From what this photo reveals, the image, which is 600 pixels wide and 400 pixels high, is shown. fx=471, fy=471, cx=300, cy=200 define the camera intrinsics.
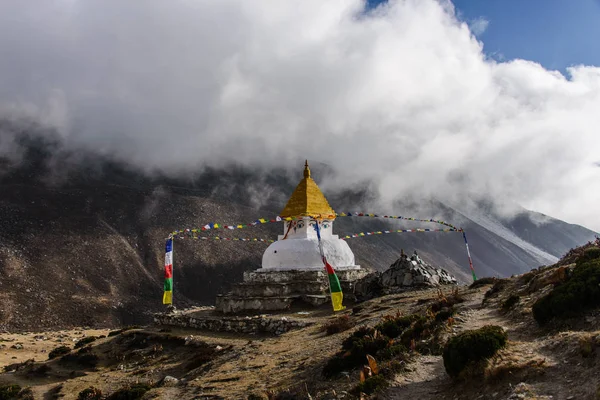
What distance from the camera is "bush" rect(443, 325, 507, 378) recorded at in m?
8.79

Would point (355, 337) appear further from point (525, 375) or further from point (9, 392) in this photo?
point (9, 392)

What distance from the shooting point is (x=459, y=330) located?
11.7 metres

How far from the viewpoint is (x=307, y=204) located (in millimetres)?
29156

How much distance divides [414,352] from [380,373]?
133 cm

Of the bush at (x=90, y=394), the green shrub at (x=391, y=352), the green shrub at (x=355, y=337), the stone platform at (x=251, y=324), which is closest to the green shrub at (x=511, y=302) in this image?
the green shrub at (x=355, y=337)

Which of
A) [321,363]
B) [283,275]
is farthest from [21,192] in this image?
[321,363]

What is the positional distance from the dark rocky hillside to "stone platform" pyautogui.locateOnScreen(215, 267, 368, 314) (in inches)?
1139

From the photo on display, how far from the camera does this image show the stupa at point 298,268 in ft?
82.0

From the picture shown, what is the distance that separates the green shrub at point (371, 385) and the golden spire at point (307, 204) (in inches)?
756

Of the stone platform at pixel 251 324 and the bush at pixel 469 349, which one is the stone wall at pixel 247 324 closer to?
the stone platform at pixel 251 324

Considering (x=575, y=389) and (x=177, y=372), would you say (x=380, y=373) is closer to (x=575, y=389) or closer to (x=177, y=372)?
(x=575, y=389)

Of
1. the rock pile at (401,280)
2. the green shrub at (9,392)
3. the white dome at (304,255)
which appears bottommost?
the green shrub at (9,392)

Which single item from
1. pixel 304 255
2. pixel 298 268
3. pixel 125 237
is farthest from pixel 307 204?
pixel 125 237

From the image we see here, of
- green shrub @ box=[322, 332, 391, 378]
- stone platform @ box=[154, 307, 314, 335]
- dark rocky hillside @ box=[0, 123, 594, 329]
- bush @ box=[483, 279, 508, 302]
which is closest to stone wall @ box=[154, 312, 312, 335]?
stone platform @ box=[154, 307, 314, 335]
